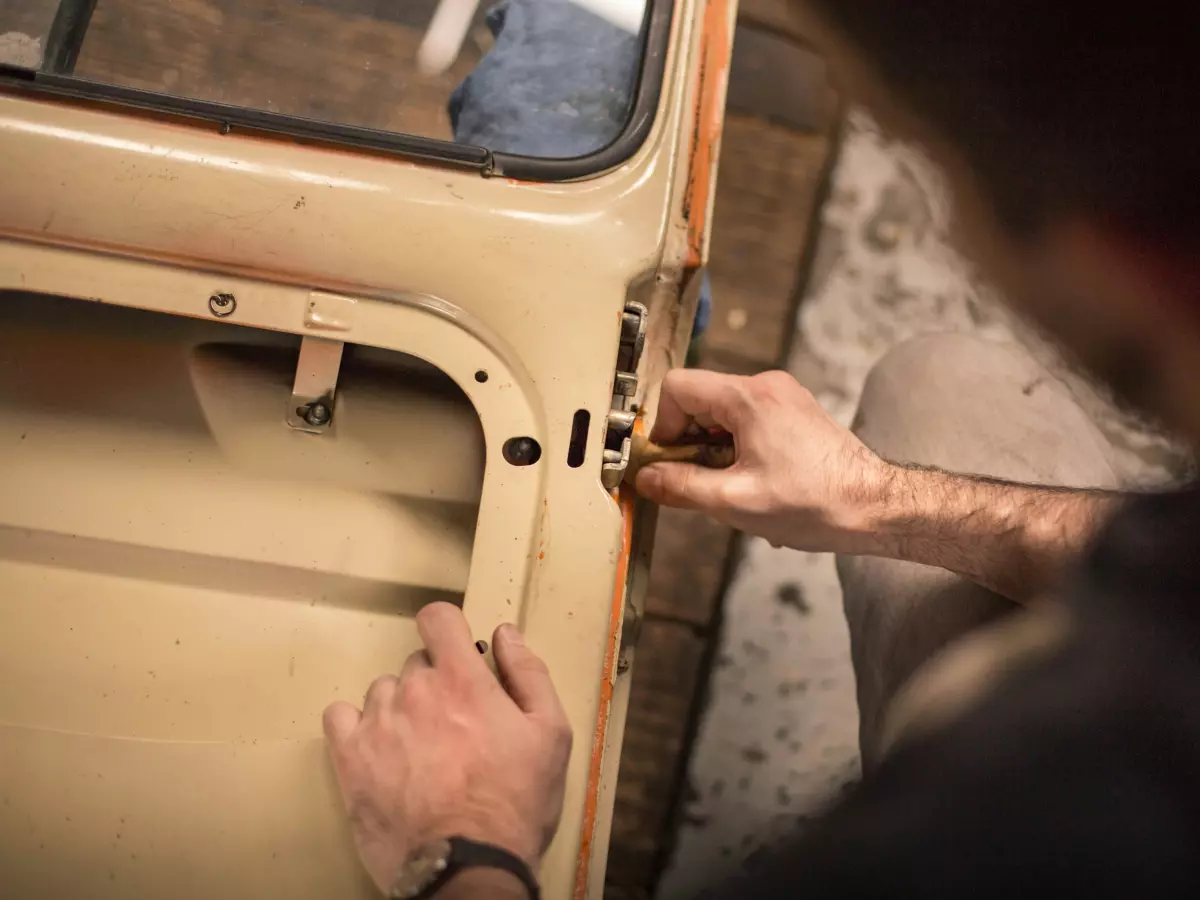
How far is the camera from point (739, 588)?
1279mm

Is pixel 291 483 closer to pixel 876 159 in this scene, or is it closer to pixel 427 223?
pixel 427 223

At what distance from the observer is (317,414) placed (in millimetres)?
678

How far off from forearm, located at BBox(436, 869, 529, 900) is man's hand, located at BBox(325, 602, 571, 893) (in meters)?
0.02

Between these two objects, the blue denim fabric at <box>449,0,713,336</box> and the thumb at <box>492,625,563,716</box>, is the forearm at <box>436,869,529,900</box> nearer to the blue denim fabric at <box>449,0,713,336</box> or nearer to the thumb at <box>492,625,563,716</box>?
the thumb at <box>492,625,563,716</box>

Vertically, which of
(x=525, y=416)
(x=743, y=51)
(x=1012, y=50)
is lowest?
(x=525, y=416)

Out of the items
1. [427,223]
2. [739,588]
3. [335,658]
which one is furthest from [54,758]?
[739,588]

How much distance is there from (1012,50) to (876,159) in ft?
1.23

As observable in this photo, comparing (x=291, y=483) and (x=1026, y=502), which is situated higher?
(x=1026, y=502)

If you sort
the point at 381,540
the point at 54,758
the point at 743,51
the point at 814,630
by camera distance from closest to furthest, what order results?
the point at 54,758, the point at 381,540, the point at 814,630, the point at 743,51

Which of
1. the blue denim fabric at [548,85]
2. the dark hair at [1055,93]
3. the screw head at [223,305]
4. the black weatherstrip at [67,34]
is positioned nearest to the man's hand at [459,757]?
the screw head at [223,305]

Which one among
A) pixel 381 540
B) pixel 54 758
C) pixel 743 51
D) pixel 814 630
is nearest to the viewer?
pixel 54 758

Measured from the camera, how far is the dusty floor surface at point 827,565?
1233mm

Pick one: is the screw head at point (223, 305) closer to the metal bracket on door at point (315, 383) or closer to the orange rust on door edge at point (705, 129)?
the metal bracket on door at point (315, 383)

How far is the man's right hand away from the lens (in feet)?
2.24
